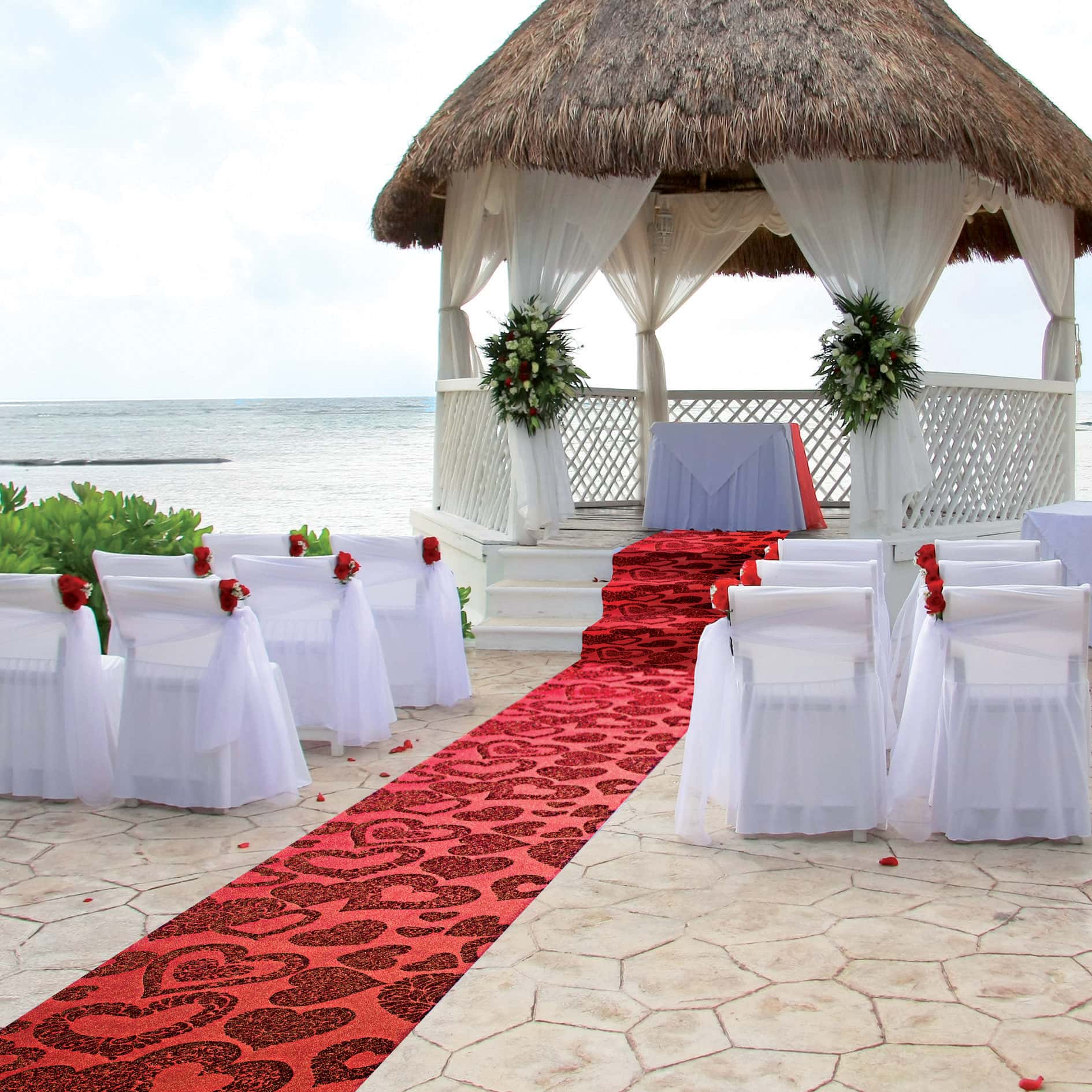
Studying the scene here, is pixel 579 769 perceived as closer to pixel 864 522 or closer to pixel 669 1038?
pixel 669 1038

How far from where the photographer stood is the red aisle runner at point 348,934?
2439 mm

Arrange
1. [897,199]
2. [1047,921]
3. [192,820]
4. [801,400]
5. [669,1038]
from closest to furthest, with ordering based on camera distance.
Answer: [669,1038] → [1047,921] → [192,820] → [897,199] → [801,400]

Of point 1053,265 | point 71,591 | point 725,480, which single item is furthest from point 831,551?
point 1053,265

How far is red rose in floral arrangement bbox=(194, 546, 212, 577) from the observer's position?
503 centimetres

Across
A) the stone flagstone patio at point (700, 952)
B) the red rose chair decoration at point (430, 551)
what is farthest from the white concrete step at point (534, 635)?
the stone flagstone patio at point (700, 952)

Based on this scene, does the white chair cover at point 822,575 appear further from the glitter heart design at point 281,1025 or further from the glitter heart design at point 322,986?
the glitter heart design at point 281,1025

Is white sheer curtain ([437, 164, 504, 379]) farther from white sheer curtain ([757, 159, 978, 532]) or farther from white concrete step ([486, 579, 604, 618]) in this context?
white concrete step ([486, 579, 604, 618])

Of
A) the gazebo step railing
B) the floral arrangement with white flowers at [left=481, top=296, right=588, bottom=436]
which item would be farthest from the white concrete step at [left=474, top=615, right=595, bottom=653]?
the floral arrangement with white flowers at [left=481, top=296, right=588, bottom=436]

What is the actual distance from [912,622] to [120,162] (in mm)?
32668

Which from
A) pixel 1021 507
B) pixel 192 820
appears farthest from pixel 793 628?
pixel 1021 507

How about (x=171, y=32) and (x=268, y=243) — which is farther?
(x=268, y=243)

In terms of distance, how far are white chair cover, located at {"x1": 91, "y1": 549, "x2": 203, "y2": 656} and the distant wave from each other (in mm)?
30184

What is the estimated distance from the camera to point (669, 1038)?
2.49m

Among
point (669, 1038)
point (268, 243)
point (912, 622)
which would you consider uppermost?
point (268, 243)
